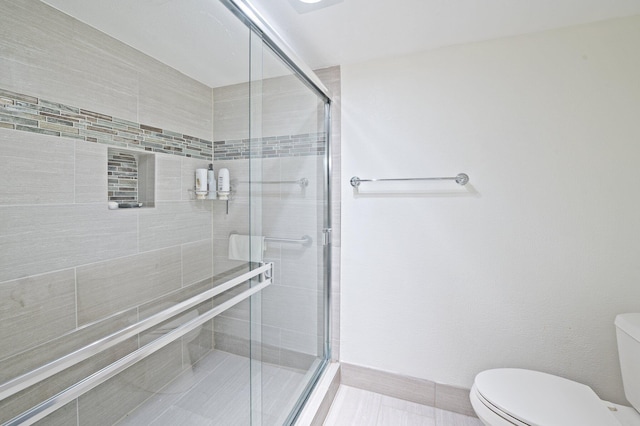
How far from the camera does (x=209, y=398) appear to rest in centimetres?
112

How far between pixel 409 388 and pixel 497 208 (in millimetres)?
1112

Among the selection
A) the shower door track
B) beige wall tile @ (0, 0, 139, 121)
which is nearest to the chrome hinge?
the shower door track

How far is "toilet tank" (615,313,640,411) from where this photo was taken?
3.67 ft

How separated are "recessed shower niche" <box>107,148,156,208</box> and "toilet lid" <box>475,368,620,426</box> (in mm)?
1615

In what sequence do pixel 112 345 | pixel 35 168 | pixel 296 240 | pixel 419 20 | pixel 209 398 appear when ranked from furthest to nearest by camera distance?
pixel 296 240 < pixel 419 20 < pixel 209 398 < pixel 35 168 < pixel 112 345

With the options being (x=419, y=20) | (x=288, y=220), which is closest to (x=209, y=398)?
(x=288, y=220)

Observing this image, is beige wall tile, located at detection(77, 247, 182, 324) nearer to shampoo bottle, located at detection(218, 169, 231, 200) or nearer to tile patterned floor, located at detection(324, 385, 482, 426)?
shampoo bottle, located at detection(218, 169, 231, 200)

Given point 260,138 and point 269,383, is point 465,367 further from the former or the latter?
point 260,138

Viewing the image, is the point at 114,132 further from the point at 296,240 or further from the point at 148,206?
the point at 296,240

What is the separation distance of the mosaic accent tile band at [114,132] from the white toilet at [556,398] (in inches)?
54.7

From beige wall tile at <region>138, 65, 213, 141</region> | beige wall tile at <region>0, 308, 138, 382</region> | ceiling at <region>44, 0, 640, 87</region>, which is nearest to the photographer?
beige wall tile at <region>0, 308, 138, 382</region>

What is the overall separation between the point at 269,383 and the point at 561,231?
5.07 ft

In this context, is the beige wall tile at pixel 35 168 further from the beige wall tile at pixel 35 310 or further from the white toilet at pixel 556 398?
the white toilet at pixel 556 398

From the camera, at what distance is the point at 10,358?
0.83m
